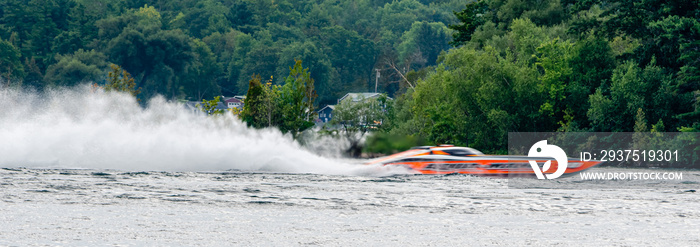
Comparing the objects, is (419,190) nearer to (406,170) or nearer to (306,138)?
(406,170)

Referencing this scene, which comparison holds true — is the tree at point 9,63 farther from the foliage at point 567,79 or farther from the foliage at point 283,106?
the foliage at point 567,79

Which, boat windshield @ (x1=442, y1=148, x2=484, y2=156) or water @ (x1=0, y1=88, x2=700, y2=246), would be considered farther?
boat windshield @ (x1=442, y1=148, x2=484, y2=156)

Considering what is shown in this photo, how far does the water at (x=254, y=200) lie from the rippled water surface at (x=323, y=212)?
49 mm

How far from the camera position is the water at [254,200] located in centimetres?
2339

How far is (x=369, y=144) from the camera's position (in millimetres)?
48688

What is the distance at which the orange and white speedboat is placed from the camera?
40.3 metres

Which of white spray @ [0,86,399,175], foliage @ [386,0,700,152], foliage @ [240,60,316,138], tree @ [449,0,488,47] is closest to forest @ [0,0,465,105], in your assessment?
tree @ [449,0,488,47]

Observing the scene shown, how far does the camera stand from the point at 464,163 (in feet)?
134

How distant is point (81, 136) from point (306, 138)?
24.5 m

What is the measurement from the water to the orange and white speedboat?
22.0 inches

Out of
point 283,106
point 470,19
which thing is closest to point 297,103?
point 283,106

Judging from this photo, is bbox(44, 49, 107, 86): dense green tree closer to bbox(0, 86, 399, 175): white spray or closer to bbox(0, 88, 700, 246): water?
bbox(0, 88, 700, 246): water

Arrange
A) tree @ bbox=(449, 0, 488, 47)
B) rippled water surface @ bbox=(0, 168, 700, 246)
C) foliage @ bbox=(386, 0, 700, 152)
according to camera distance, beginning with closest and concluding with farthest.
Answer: rippled water surface @ bbox=(0, 168, 700, 246)
foliage @ bbox=(386, 0, 700, 152)
tree @ bbox=(449, 0, 488, 47)

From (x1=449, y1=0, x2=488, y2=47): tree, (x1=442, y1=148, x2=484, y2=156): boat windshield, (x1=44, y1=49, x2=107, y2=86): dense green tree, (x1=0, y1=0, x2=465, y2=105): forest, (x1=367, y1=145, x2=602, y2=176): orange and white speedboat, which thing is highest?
Result: (x1=0, y1=0, x2=465, y2=105): forest
